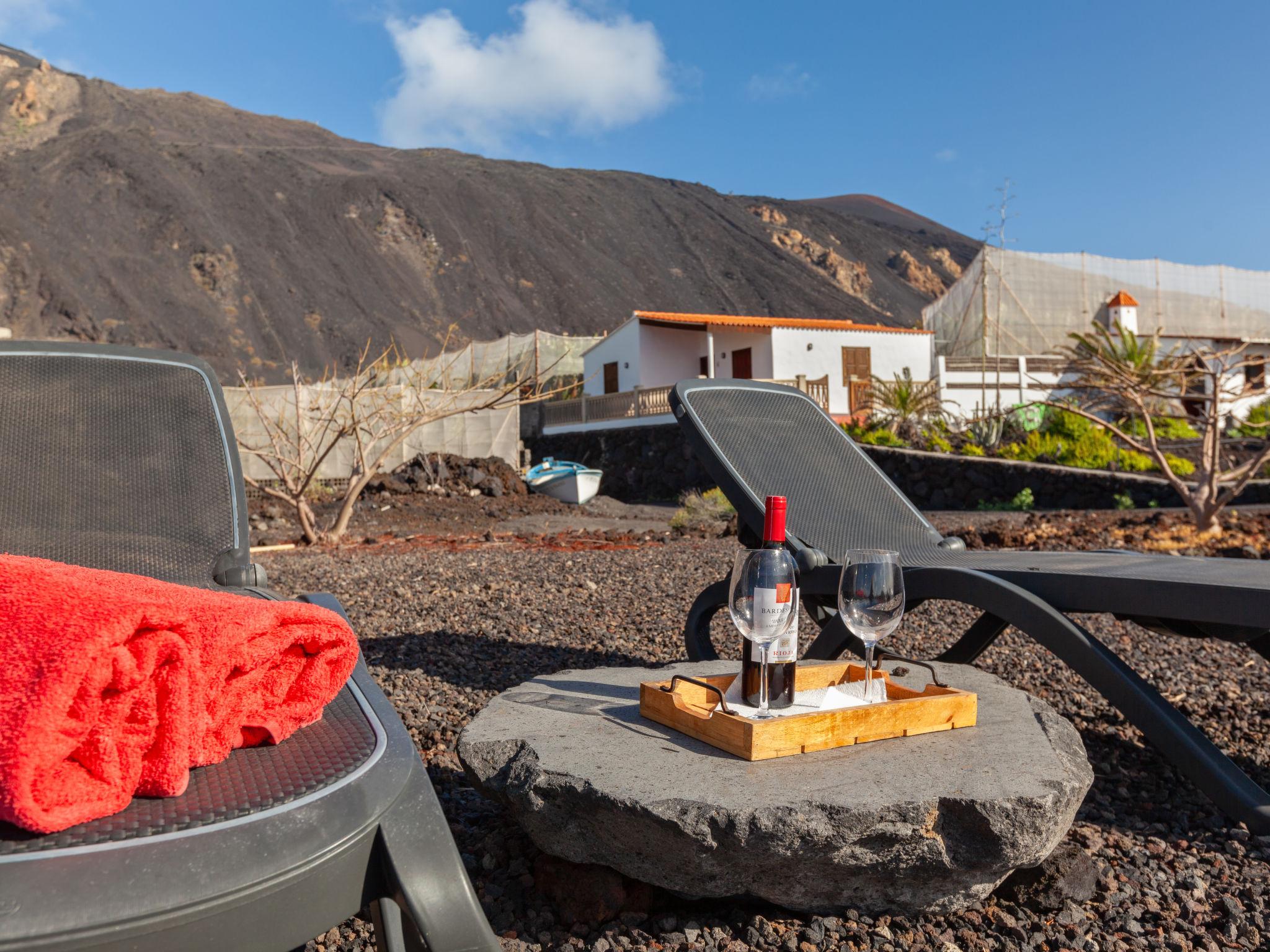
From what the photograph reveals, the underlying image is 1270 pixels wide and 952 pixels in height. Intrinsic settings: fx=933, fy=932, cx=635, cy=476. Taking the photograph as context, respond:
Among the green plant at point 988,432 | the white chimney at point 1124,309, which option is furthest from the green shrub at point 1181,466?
the white chimney at point 1124,309

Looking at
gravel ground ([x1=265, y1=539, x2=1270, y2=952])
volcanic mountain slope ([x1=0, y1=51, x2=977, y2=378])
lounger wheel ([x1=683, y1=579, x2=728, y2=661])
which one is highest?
volcanic mountain slope ([x1=0, y1=51, x2=977, y2=378])

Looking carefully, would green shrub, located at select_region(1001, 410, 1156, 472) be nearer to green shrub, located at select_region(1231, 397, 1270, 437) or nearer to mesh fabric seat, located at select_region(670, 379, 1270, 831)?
green shrub, located at select_region(1231, 397, 1270, 437)

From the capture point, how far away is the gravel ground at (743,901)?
167 centimetres

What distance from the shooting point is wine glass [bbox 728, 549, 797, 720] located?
168cm

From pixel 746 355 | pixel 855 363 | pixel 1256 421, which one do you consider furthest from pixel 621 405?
pixel 1256 421

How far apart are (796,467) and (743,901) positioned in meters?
1.92

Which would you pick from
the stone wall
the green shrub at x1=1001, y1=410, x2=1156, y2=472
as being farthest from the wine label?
the green shrub at x1=1001, y1=410, x2=1156, y2=472

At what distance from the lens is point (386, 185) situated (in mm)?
52281

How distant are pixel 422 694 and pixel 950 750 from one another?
1.93 meters

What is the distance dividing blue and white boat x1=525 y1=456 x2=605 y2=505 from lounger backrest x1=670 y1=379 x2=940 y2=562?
1089 centimetres

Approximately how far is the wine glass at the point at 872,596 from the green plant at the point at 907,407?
1417cm

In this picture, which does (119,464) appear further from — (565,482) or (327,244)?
(327,244)

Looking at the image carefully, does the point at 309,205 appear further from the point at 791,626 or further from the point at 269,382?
the point at 791,626

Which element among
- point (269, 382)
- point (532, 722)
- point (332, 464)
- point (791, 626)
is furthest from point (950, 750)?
point (269, 382)
